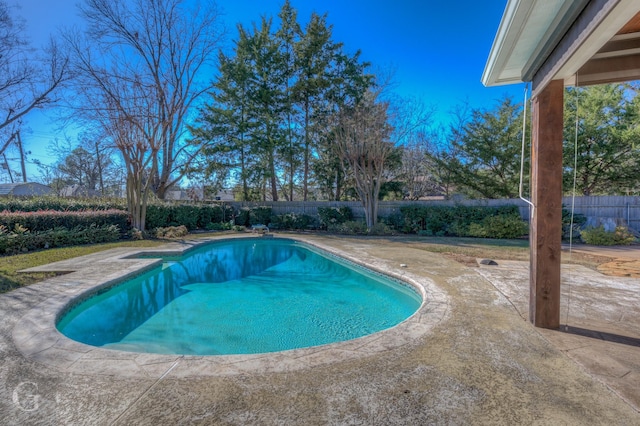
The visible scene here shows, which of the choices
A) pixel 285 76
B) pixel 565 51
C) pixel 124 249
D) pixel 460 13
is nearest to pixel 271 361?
pixel 565 51

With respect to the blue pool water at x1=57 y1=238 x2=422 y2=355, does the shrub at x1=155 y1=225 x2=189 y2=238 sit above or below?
above

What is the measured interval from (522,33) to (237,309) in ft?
16.3

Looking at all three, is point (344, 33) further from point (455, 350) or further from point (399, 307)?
point (455, 350)

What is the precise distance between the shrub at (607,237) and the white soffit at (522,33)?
8.69 m

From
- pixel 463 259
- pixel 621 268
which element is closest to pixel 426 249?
pixel 463 259

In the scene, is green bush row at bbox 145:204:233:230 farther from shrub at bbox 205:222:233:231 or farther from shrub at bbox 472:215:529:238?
shrub at bbox 472:215:529:238

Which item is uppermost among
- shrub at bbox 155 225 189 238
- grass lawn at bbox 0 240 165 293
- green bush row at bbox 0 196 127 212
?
green bush row at bbox 0 196 127 212

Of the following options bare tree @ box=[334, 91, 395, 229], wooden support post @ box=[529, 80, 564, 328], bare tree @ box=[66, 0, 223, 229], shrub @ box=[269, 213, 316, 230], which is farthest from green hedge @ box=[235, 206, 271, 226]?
wooden support post @ box=[529, 80, 564, 328]

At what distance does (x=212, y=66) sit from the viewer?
16375 millimetres

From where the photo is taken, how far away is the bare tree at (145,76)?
11.0 metres

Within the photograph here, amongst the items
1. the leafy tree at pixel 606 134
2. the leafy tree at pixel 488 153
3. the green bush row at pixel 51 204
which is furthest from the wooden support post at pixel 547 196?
the green bush row at pixel 51 204

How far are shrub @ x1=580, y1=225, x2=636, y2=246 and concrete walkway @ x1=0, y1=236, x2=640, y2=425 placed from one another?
24.2 ft

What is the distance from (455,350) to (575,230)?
10.7m

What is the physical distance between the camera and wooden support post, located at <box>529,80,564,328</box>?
2775 millimetres
